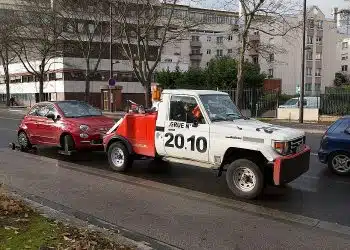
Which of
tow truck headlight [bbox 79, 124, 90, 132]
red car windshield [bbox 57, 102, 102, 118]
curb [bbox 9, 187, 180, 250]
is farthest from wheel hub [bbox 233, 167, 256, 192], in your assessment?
red car windshield [bbox 57, 102, 102, 118]

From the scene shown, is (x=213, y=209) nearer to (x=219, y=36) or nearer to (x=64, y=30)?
(x=64, y=30)

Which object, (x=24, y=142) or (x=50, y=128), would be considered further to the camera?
(x=24, y=142)

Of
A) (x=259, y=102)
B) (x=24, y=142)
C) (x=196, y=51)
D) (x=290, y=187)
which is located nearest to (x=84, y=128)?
(x=24, y=142)

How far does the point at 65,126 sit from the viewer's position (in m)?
12.7

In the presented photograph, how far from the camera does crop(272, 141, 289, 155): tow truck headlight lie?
7.98m

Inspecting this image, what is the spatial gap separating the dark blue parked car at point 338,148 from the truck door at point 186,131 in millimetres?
3463

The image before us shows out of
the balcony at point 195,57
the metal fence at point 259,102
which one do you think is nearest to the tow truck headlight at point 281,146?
the metal fence at point 259,102

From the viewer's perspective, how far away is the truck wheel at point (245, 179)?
8148mm

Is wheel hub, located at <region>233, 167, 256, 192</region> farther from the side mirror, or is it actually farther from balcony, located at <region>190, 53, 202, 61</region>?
balcony, located at <region>190, 53, 202, 61</region>

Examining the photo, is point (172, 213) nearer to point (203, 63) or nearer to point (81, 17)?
point (81, 17)

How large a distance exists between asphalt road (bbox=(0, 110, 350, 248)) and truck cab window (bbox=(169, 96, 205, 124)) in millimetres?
1332

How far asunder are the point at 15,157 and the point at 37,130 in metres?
1.16

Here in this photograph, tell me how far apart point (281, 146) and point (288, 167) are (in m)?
0.38

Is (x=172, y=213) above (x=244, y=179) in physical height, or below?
below
